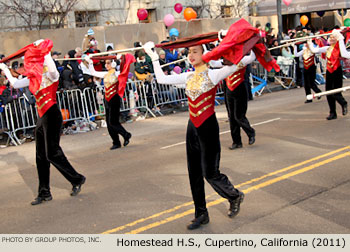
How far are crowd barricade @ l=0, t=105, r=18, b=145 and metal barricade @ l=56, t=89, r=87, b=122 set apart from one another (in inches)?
56.1

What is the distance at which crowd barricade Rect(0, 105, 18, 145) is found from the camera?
12547mm

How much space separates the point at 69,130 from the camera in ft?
44.4

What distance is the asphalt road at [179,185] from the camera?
597 cm

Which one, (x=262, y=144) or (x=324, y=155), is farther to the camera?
(x=262, y=144)

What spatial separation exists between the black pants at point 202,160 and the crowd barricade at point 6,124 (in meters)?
7.67

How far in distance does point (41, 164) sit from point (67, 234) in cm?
165

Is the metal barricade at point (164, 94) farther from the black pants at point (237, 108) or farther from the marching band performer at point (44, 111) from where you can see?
the marching band performer at point (44, 111)

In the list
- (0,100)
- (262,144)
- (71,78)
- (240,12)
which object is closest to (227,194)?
(262,144)

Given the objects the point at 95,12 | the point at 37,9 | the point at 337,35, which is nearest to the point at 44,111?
the point at 337,35

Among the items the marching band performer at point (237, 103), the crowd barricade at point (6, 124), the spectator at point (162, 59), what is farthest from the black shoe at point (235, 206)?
the spectator at point (162, 59)

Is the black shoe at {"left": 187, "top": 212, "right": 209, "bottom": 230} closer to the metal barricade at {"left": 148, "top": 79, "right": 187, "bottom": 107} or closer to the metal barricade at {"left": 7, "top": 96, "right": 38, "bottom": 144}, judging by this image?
the metal barricade at {"left": 7, "top": 96, "right": 38, "bottom": 144}

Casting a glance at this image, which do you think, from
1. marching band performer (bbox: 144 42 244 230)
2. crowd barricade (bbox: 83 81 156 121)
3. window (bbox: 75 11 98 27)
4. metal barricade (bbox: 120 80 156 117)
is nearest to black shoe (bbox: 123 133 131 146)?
crowd barricade (bbox: 83 81 156 121)

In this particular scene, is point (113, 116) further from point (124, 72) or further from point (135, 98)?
point (135, 98)

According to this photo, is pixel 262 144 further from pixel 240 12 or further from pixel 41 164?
pixel 240 12
